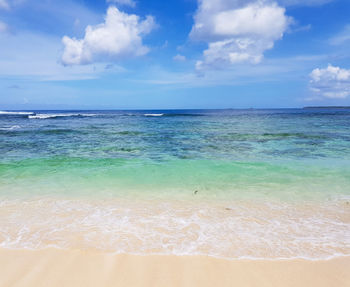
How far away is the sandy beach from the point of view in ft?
10.8

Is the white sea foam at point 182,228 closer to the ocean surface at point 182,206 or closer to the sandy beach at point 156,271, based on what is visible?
the ocean surface at point 182,206

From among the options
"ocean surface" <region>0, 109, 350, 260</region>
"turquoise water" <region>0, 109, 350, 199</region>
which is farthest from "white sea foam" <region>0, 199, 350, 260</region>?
"turquoise water" <region>0, 109, 350, 199</region>

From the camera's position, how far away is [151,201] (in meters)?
6.28

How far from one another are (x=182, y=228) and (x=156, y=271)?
1.30m

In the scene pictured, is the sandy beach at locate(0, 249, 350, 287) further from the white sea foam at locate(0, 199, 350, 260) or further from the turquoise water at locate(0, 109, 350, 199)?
the turquoise water at locate(0, 109, 350, 199)

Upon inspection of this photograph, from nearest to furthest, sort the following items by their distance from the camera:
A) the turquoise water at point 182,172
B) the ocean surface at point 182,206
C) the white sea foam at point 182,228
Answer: the white sea foam at point 182,228 → the ocean surface at point 182,206 → the turquoise water at point 182,172

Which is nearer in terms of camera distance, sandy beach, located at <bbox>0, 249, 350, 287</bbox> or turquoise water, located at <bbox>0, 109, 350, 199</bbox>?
sandy beach, located at <bbox>0, 249, 350, 287</bbox>

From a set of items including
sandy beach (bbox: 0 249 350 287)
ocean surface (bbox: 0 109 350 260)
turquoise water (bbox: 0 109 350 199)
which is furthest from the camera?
turquoise water (bbox: 0 109 350 199)

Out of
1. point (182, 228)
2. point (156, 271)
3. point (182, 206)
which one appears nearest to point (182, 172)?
point (182, 206)

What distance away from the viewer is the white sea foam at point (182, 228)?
4.05 metres

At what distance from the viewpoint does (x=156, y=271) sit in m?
3.52

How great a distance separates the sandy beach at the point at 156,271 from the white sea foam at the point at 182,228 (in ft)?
0.66

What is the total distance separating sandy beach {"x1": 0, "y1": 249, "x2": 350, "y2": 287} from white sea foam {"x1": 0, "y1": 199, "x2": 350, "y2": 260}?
202mm

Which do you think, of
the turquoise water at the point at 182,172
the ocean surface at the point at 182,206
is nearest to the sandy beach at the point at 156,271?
the ocean surface at the point at 182,206
